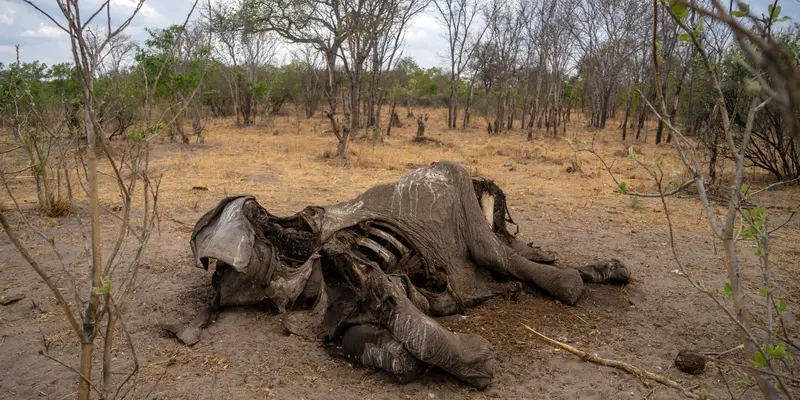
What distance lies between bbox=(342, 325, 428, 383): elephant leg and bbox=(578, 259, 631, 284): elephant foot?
2.35 m

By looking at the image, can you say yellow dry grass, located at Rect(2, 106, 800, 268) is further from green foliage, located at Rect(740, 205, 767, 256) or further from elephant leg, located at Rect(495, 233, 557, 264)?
green foliage, located at Rect(740, 205, 767, 256)

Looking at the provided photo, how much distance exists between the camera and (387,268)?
388 cm

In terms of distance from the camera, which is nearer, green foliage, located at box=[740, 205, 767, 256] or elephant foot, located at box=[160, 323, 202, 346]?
green foliage, located at box=[740, 205, 767, 256]

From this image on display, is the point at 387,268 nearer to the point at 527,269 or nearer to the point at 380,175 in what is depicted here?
the point at 527,269

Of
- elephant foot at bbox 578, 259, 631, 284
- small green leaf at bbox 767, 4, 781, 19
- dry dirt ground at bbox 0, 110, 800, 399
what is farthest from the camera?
elephant foot at bbox 578, 259, 631, 284

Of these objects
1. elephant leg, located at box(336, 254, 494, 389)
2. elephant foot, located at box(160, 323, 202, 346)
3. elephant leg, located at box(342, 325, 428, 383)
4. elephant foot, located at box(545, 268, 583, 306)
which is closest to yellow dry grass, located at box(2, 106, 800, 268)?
elephant foot, located at box(545, 268, 583, 306)

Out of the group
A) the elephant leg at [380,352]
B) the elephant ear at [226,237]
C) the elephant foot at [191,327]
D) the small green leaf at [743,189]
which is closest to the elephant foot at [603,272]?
the elephant leg at [380,352]

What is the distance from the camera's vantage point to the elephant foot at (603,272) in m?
4.85

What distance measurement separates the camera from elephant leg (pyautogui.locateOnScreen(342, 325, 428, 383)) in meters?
3.11

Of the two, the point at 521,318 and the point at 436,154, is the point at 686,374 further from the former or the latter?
the point at 436,154

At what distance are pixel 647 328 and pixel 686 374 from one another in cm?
72

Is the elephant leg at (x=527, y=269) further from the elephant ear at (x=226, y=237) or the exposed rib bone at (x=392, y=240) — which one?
the elephant ear at (x=226, y=237)

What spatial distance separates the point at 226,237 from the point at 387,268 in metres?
1.21

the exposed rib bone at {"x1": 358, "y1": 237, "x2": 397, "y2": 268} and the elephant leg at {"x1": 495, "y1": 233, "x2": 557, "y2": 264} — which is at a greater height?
the exposed rib bone at {"x1": 358, "y1": 237, "x2": 397, "y2": 268}
